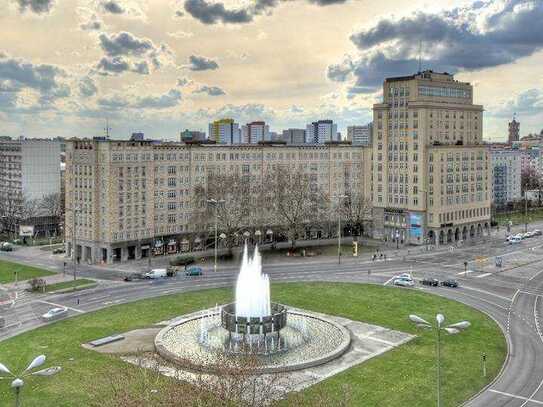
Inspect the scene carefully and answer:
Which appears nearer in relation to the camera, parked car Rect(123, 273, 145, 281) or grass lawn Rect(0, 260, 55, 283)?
parked car Rect(123, 273, 145, 281)

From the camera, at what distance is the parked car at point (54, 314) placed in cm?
7606

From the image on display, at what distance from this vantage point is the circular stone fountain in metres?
59.1

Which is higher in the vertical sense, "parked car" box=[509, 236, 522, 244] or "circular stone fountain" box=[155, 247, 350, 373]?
"parked car" box=[509, 236, 522, 244]

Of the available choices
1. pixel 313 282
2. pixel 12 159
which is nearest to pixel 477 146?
pixel 313 282

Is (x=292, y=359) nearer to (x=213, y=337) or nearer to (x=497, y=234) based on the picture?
(x=213, y=337)

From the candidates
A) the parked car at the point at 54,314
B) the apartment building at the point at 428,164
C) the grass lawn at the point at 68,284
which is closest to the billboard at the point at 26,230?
the grass lawn at the point at 68,284

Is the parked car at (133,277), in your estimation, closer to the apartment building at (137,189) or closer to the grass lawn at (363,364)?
the grass lawn at (363,364)

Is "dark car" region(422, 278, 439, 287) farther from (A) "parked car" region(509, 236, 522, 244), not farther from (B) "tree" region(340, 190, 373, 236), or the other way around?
(A) "parked car" region(509, 236, 522, 244)

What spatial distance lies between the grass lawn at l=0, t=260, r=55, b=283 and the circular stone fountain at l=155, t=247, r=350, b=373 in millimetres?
47796

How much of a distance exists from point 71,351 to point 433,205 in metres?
103

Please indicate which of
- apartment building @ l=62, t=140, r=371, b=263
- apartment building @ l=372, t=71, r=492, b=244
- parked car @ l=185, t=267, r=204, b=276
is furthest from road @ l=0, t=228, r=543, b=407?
apartment building @ l=372, t=71, r=492, b=244

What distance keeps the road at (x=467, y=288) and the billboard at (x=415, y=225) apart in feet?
34.5

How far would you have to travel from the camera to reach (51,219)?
17000 cm

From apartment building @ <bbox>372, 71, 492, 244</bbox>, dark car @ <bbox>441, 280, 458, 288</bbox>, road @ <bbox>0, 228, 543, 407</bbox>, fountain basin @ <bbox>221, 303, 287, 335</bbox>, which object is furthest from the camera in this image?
apartment building @ <bbox>372, 71, 492, 244</bbox>
